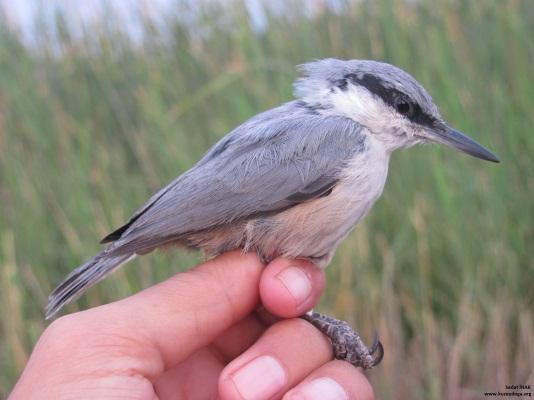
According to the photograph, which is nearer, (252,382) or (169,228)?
(252,382)

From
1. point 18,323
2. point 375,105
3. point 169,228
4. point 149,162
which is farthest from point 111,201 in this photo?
point 375,105

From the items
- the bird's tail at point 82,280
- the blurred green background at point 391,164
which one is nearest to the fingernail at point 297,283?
the bird's tail at point 82,280

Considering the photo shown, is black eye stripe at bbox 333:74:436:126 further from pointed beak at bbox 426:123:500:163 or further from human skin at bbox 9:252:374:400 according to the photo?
human skin at bbox 9:252:374:400

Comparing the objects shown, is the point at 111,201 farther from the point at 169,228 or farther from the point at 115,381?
the point at 115,381

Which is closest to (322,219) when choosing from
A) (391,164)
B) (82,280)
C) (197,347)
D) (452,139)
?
(197,347)

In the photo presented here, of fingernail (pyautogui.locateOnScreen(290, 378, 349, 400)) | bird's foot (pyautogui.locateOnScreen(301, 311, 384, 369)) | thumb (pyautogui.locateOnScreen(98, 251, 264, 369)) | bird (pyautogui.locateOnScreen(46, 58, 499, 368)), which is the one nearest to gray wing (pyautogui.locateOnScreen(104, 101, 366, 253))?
bird (pyautogui.locateOnScreen(46, 58, 499, 368))

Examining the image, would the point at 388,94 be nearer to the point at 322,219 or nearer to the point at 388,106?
the point at 388,106
